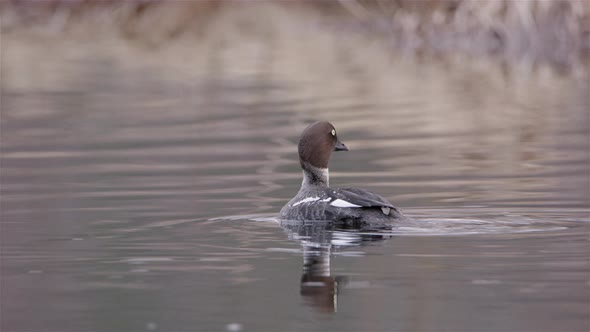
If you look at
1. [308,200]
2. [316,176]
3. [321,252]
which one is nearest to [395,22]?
[316,176]

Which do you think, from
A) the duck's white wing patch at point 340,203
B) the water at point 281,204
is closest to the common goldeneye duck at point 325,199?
the duck's white wing patch at point 340,203

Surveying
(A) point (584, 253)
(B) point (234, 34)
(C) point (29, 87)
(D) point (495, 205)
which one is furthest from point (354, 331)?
(B) point (234, 34)

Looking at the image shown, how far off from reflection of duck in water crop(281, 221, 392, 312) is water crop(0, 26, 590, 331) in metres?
0.02

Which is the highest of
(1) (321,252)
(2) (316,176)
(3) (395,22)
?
(3) (395,22)

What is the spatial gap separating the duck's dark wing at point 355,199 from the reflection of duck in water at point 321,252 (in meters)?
0.17

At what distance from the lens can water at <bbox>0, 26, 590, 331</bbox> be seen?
657cm

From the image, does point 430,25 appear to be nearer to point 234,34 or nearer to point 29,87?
point 234,34

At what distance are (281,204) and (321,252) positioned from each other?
2107mm

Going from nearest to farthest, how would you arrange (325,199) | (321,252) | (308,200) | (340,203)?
1. (321,252)
2. (340,203)
3. (325,199)
4. (308,200)

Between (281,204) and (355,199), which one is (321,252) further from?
(281,204)

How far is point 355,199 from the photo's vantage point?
27.8 feet

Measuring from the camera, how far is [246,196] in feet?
33.7

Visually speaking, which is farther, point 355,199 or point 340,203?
point 340,203

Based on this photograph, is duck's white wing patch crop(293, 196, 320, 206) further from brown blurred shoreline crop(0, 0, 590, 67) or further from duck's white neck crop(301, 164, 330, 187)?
brown blurred shoreline crop(0, 0, 590, 67)
